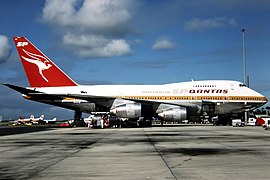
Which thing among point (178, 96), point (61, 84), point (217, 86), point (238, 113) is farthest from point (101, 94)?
point (238, 113)

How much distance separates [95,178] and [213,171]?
2775mm

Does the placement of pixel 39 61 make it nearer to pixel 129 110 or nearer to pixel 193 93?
pixel 129 110

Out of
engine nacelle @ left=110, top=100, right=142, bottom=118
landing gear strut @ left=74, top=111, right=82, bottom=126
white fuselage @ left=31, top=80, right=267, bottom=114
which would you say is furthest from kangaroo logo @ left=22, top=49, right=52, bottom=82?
engine nacelle @ left=110, top=100, right=142, bottom=118

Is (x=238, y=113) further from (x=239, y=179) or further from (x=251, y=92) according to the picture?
(x=239, y=179)

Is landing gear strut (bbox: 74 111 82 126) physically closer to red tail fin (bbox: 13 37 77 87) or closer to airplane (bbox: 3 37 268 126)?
airplane (bbox: 3 37 268 126)

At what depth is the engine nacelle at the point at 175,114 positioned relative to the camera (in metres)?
39.2

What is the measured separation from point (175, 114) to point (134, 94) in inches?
244

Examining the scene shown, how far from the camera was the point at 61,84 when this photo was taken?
147 ft

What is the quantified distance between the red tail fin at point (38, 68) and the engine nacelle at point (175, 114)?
12.8 meters

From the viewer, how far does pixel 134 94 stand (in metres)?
42.8

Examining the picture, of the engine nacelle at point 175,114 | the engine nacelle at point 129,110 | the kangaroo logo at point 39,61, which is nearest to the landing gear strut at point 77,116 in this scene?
the kangaroo logo at point 39,61

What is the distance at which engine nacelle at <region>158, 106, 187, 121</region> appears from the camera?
3916cm

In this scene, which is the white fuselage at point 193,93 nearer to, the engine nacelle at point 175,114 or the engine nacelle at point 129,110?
the engine nacelle at point 175,114

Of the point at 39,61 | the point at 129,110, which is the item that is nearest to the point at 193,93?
the point at 129,110
